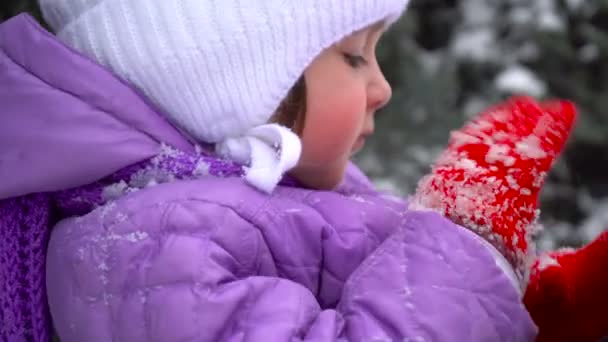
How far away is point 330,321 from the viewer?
0.99m

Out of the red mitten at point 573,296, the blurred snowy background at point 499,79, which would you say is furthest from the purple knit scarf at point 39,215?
the blurred snowy background at point 499,79

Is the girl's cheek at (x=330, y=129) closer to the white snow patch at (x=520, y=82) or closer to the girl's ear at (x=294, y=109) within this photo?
the girl's ear at (x=294, y=109)

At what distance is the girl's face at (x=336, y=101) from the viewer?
115 cm

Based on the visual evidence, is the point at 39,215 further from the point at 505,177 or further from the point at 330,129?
the point at 505,177

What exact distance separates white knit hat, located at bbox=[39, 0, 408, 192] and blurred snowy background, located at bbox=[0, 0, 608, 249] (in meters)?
2.05

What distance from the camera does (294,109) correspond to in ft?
3.87

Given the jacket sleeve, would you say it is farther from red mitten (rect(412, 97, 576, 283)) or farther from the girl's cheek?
the girl's cheek

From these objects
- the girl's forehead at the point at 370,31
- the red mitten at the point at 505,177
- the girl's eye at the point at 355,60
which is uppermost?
the girl's forehead at the point at 370,31

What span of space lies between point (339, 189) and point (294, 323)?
382 mm

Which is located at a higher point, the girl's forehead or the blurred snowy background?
the girl's forehead

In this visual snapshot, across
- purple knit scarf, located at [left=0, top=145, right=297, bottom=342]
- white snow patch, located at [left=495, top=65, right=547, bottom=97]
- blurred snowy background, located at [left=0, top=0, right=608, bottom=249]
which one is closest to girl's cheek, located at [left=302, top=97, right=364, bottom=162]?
purple knit scarf, located at [left=0, top=145, right=297, bottom=342]

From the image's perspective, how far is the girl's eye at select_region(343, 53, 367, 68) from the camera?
3.85ft

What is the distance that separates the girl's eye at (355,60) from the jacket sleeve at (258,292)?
272mm

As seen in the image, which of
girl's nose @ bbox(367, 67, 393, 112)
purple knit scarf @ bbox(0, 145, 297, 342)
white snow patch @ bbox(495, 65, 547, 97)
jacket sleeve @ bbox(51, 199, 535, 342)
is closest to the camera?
jacket sleeve @ bbox(51, 199, 535, 342)
